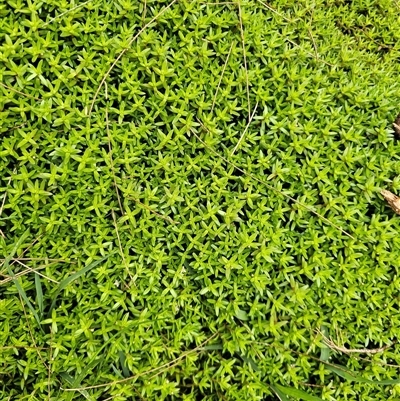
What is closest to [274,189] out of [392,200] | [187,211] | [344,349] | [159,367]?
[187,211]

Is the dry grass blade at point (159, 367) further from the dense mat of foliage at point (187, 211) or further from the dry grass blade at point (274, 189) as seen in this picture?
the dry grass blade at point (274, 189)

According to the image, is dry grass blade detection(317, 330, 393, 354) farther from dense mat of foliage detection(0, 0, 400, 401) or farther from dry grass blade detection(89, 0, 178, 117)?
dry grass blade detection(89, 0, 178, 117)

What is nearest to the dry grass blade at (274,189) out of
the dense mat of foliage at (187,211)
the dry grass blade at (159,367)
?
the dense mat of foliage at (187,211)

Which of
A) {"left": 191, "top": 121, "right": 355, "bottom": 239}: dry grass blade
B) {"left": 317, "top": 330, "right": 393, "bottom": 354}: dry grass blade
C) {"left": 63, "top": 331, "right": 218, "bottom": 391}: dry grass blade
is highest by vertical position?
{"left": 191, "top": 121, "right": 355, "bottom": 239}: dry grass blade

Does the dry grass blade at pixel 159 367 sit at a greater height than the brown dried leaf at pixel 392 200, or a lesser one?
lesser

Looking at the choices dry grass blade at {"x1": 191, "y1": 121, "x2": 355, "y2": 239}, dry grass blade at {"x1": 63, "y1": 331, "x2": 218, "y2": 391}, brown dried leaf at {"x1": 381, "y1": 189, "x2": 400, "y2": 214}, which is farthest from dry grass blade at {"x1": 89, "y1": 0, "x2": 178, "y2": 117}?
brown dried leaf at {"x1": 381, "y1": 189, "x2": 400, "y2": 214}
